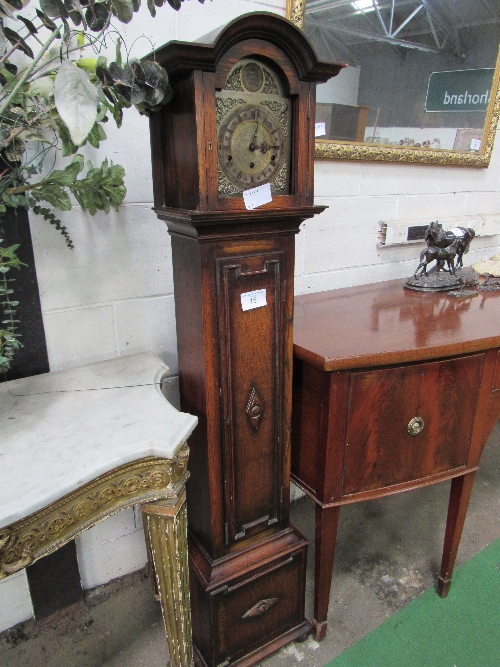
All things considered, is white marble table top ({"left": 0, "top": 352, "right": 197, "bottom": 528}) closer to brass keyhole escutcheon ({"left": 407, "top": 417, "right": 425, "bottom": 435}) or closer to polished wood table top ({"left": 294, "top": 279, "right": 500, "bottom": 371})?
polished wood table top ({"left": 294, "top": 279, "right": 500, "bottom": 371})

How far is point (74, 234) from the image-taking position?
117 cm

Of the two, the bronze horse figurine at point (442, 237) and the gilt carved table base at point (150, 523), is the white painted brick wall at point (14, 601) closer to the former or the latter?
the gilt carved table base at point (150, 523)

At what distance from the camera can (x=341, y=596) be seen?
4.80ft

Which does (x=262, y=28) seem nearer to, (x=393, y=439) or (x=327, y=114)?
(x=327, y=114)

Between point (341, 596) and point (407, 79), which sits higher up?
point (407, 79)

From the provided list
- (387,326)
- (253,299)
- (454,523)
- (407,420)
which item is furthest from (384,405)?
(454,523)

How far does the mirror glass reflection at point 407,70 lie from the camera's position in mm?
1479

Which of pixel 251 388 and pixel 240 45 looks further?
pixel 251 388

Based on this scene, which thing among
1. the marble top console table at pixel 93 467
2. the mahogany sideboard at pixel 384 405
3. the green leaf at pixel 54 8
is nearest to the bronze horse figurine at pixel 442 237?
the mahogany sideboard at pixel 384 405

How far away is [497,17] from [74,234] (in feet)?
5.80

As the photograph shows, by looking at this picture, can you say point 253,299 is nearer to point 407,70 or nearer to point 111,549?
point 111,549

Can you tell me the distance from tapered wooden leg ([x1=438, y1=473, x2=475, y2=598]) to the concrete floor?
8 centimetres

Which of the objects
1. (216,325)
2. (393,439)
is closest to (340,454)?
(393,439)

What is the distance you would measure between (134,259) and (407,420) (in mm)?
819
